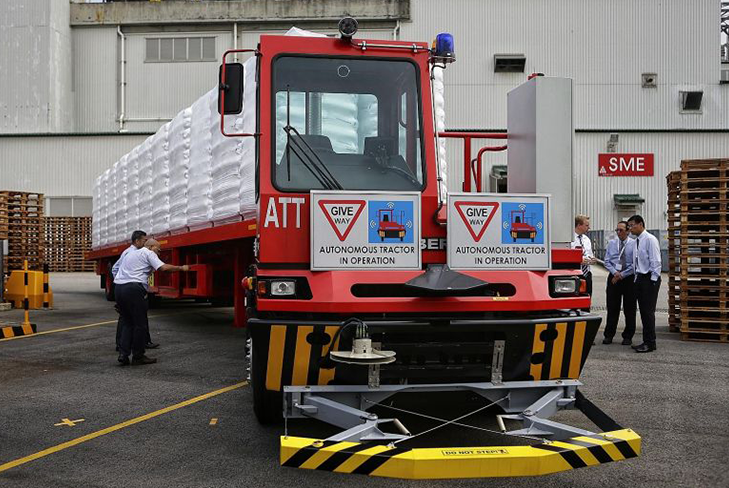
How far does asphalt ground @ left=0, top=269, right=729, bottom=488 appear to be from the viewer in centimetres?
428

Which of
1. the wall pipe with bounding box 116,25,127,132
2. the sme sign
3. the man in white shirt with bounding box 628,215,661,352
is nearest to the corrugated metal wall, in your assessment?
the sme sign

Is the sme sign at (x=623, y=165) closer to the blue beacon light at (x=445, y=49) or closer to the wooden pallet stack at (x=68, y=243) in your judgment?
the wooden pallet stack at (x=68, y=243)

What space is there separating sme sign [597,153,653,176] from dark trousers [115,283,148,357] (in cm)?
2249

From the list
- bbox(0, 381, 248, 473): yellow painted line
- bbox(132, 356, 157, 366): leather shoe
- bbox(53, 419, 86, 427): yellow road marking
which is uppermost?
bbox(132, 356, 157, 366): leather shoe

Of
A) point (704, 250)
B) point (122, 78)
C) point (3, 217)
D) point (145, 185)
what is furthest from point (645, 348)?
point (122, 78)

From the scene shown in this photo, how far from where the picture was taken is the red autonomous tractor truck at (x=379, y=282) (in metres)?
4.28

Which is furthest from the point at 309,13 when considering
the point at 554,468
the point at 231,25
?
the point at 554,468

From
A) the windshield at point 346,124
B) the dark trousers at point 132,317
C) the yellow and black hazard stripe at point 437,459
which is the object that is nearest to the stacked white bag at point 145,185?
the dark trousers at point 132,317

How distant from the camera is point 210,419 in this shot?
566 centimetres

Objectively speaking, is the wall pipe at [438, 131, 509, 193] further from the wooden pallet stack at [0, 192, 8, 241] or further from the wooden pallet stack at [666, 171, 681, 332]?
the wooden pallet stack at [0, 192, 8, 241]

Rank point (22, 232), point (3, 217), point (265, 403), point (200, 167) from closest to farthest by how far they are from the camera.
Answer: point (265, 403)
point (200, 167)
point (3, 217)
point (22, 232)

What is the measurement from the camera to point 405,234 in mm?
4465

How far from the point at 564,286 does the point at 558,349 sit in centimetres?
42

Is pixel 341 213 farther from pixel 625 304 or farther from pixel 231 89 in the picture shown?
pixel 625 304
